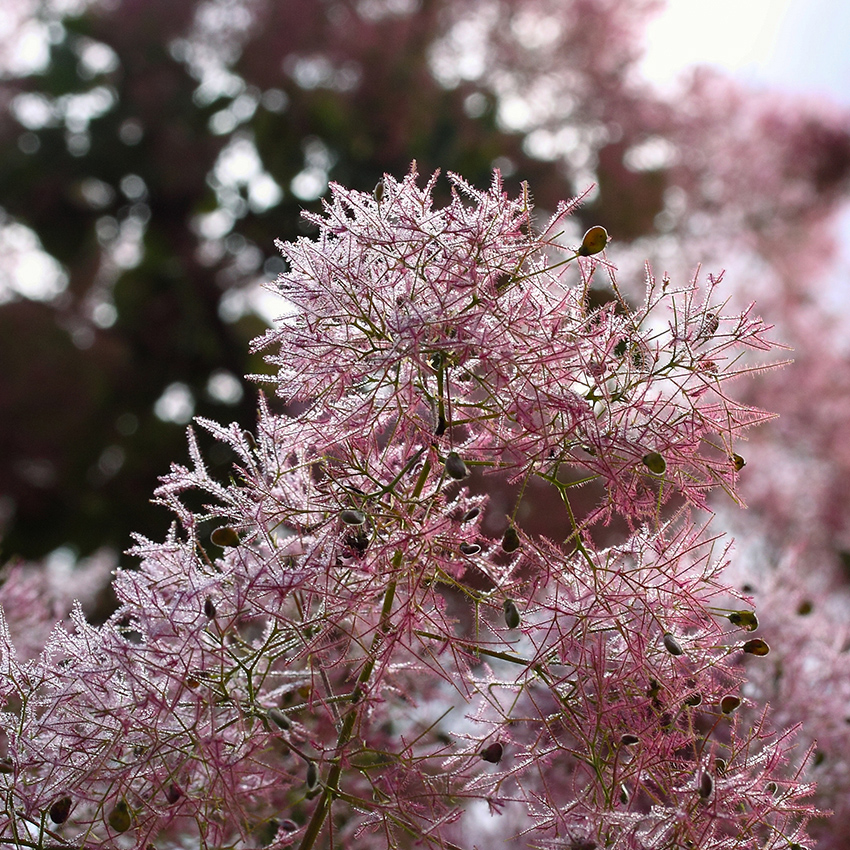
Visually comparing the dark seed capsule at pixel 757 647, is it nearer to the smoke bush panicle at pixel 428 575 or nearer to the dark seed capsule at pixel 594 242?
the smoke bush panicle at pixel 428 575

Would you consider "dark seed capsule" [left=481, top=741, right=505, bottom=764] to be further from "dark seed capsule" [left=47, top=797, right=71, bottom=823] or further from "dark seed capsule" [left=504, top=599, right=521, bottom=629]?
"dark seed capsule" [left=47, top=797, right=71, bottom=823]

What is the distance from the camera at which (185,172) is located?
255cm

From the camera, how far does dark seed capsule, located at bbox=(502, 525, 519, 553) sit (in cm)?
55

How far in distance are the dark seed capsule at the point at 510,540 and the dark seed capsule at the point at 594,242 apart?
187 millimetres

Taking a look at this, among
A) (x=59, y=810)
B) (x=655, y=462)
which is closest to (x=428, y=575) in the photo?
(x=655, y=462)

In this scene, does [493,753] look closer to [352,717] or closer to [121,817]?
[352,717]

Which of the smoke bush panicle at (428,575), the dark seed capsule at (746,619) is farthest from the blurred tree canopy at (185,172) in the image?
the dark seed capsule at (746,619)

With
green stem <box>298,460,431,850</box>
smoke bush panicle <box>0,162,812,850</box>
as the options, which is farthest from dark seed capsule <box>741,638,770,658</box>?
green stem <box>298,460,431,850</box>

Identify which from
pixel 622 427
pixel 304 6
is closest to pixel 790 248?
pixel 304 6

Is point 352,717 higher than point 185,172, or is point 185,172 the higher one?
point 185,172

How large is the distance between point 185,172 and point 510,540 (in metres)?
2.31

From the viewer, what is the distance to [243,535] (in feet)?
2.07

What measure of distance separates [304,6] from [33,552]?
187 cm

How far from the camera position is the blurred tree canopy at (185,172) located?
2.26m
